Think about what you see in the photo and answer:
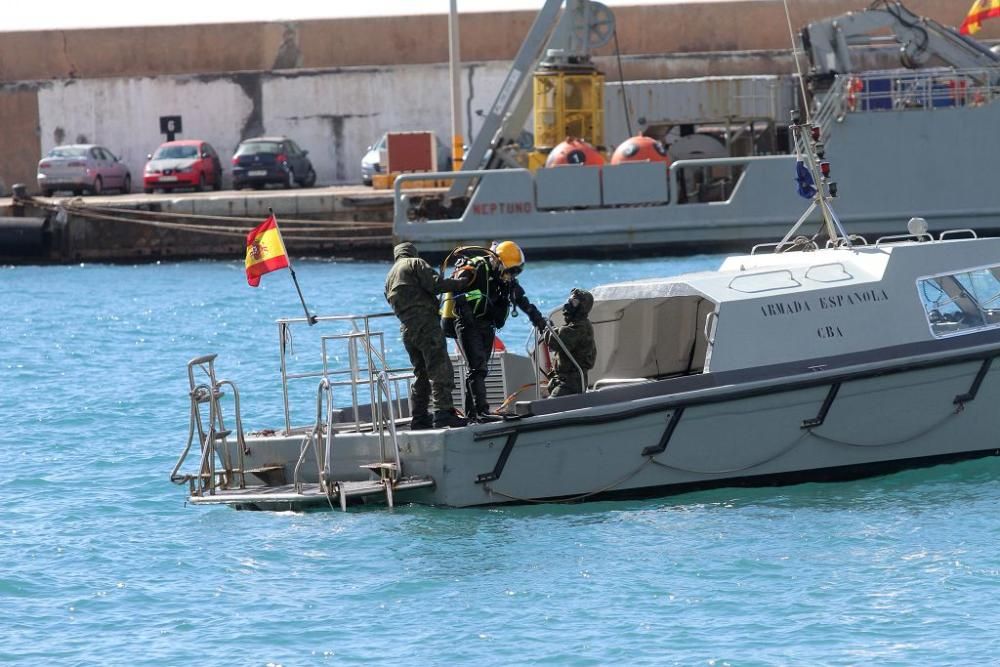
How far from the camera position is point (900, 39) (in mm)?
31734

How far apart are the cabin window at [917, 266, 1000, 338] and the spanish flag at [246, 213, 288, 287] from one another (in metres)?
4.84

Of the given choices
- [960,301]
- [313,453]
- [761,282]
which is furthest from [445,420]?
[960,301]

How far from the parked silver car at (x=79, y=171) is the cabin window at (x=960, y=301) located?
98.5 feet

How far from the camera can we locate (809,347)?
11.8 m

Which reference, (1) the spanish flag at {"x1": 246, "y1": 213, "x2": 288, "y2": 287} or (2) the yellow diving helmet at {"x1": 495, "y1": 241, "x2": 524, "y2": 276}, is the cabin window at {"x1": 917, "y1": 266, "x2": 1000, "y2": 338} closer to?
(2) the yellow diving helmet at {"x1": 495, "y1": 241, "x2": 524, "y2": 276}

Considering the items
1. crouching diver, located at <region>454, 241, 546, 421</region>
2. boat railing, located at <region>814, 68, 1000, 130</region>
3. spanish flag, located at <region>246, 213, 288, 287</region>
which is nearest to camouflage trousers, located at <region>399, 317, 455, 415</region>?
crouching diver, located at <region>454, 241, 546, 421</region>

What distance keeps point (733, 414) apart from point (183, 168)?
28.6 metres

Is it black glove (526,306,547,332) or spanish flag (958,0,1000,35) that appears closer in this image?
black glove (526,306,547,332)

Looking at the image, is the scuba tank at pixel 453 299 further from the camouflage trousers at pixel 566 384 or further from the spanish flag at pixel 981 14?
the spanish flag at pixel 981 14

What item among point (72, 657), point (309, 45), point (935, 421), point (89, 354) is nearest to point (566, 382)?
point (935, 421)

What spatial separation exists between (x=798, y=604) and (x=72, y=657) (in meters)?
4.35

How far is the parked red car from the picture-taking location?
38.2 metres

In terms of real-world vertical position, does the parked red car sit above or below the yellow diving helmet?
above

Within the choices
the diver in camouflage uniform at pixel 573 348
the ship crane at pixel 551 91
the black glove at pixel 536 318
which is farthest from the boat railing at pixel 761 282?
the ship crane at pixel 551 91
